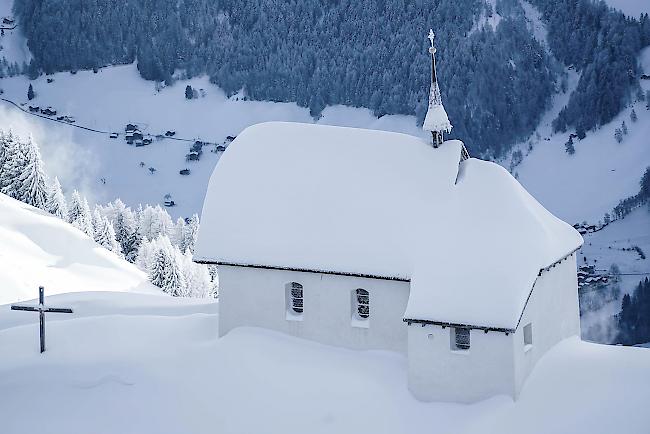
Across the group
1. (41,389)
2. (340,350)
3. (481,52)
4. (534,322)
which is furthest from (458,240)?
(481,52)

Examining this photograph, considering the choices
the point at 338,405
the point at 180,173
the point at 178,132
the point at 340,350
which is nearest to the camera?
the point at 338,405

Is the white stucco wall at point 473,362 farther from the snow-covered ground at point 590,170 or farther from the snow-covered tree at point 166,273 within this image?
the snow-covered ground at point 590,170

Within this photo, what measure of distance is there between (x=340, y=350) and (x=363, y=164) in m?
7.37

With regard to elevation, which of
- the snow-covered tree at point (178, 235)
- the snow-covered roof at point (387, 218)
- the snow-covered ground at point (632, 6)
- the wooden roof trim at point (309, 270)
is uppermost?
the snow-covered ground at point (632, 6)

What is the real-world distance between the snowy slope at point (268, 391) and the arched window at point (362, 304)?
149 centimetres

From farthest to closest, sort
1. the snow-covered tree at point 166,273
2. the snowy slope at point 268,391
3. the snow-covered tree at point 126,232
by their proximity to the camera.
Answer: the snow-covered tree at point 126,232 < the snow-covered tree at point 166,273 < the snowy slope at point 268,391

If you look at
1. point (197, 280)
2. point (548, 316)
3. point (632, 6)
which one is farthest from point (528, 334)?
point (632, 6)

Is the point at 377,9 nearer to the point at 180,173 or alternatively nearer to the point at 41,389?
the point at 180,173

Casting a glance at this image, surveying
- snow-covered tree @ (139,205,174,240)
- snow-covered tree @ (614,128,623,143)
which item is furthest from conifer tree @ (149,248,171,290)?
snow-covered tree @ (614,128,623,143)

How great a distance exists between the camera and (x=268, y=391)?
3250 centimetres

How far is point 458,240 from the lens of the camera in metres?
32.5

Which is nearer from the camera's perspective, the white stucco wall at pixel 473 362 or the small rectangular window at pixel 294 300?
the white stucco wall at pixel 473 362

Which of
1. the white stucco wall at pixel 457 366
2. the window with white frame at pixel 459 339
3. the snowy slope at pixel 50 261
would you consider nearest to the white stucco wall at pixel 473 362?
the white stucco wall at pixel 457 366

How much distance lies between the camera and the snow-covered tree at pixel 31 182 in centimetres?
9062
